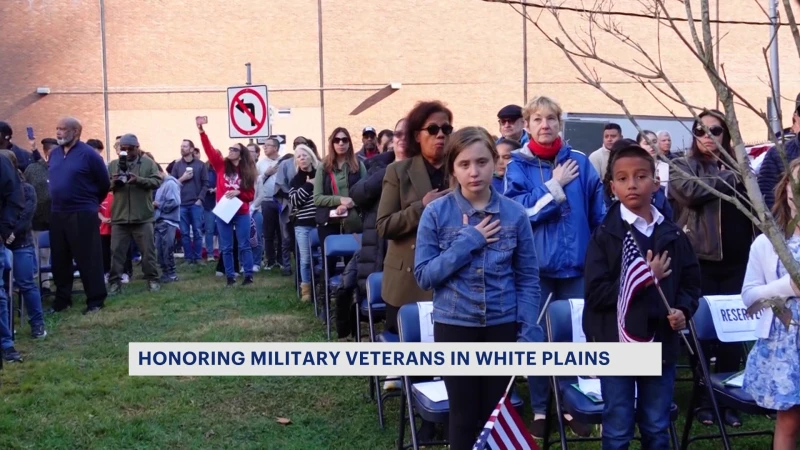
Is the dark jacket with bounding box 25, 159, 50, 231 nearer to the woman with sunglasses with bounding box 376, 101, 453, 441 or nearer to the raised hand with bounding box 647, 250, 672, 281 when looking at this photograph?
the woman with sunglasses with bounding box 376, 101, 453, 441

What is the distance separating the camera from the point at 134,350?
4.62 m

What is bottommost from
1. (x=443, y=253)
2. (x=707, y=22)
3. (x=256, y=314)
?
(x=256, y=314)

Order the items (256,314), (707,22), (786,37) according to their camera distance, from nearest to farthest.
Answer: (707,22)
(256,314)
(786,37)

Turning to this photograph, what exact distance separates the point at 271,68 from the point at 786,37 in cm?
1314

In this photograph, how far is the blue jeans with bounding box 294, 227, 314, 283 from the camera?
1059cm

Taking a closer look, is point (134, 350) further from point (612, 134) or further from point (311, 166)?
point (612, 134)

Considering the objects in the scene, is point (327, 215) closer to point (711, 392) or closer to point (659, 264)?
point (711, 392)

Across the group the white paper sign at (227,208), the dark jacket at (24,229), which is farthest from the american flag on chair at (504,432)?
the white paper sign at (227,208)

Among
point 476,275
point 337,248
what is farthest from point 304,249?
point 476,275

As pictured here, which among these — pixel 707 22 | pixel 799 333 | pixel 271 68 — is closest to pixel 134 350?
pixel 799 333

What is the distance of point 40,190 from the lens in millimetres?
12188

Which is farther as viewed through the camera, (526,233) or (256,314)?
(256,314)

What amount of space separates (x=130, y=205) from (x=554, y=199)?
26.7 feet

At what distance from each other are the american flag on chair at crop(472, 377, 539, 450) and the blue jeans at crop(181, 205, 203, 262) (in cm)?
1279
